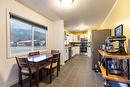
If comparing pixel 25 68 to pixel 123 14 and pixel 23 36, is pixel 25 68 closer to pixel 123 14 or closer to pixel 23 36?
pixel 23 36

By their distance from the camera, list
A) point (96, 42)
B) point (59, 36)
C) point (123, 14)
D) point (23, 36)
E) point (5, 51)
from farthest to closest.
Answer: point (59, 36) < point (96, 42) < point (23, 36) < point (5, 51) < point (123, 14)

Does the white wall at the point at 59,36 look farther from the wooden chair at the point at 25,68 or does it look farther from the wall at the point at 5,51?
the wooden chair at the point at 25,68

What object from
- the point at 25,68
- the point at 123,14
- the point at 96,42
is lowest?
the point at 25,68

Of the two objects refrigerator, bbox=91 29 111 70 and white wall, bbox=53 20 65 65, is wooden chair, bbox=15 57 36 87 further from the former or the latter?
white wall, bbox=53 20 65 65

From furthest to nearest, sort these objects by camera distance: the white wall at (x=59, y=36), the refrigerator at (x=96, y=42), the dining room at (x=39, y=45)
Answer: the white wall at (x=59, y=36), the refrigerator at (x=96, y=42), the dining room at (x=39, y=45)

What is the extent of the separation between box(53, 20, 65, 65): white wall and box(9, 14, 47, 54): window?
1065mm

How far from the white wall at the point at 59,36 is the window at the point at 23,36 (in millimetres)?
1065

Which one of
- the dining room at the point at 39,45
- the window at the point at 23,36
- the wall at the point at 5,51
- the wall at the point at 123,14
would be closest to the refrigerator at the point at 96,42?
the dining room at the point at 39,45

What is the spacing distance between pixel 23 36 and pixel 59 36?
241 cm

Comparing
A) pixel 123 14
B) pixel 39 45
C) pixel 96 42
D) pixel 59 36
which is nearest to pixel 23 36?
pixel 39 45

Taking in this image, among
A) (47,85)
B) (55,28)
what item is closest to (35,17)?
(55,28)

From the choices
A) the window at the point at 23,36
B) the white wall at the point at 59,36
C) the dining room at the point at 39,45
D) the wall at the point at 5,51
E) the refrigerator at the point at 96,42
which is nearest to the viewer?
the dining room at the point at 39,45

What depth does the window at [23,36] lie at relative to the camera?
3123mm

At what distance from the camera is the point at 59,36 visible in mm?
5789
